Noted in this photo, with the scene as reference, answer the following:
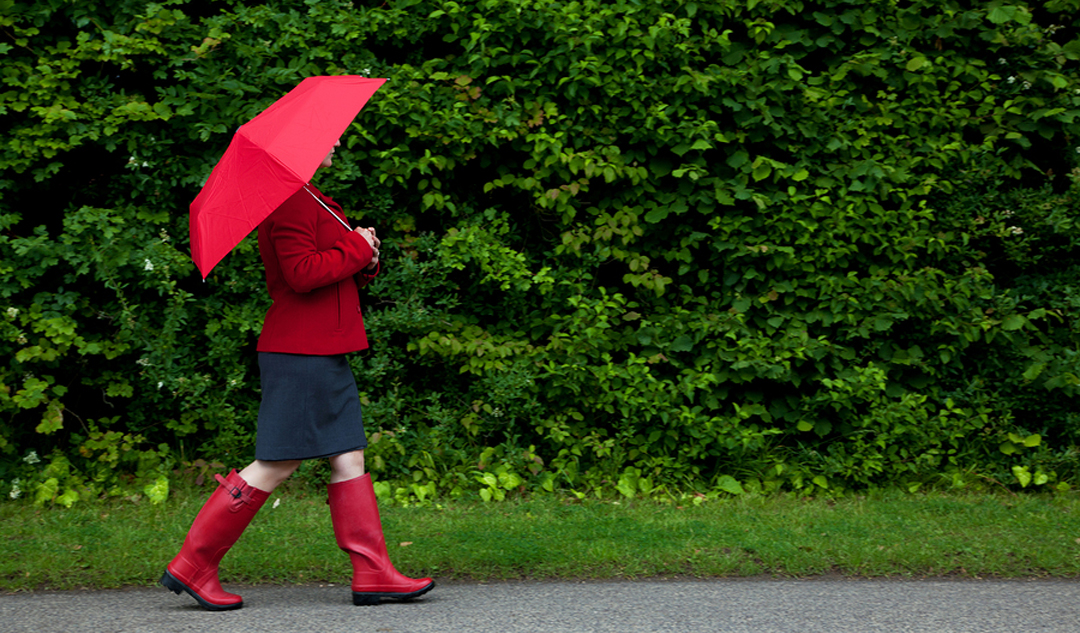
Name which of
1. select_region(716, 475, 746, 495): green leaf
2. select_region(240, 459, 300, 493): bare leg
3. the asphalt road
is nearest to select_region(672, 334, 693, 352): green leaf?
select_region(716, 475, 746, 495): green leaf

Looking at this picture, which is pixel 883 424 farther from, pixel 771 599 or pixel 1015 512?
pixel 771 599

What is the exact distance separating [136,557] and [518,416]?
2.20m

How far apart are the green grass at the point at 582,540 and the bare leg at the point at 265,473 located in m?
0.59

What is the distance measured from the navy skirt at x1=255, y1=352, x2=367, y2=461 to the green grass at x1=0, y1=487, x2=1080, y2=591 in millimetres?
727

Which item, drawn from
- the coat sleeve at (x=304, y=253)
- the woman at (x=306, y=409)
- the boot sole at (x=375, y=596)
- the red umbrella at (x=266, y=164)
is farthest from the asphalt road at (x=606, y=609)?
the red umbrella at (x=266, y=164)

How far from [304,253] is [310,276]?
0.09 m

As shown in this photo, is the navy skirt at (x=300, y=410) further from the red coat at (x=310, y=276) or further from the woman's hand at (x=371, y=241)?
the woman's hand at (x=371, y=241)

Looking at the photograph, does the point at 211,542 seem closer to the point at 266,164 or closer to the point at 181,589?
the point at 181,589

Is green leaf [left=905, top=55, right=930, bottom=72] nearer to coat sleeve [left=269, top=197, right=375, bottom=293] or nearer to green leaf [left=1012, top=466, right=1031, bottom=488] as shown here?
green leaf [left=1012, top=466, right=1031, bottom=488]

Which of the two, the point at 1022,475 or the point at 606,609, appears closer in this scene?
the point at 606,609

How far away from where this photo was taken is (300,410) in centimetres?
340

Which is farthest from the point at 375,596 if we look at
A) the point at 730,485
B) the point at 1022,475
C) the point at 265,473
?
the point at 1022,475

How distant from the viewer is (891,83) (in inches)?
211

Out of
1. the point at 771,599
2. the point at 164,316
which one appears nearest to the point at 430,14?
the point at 164,316
